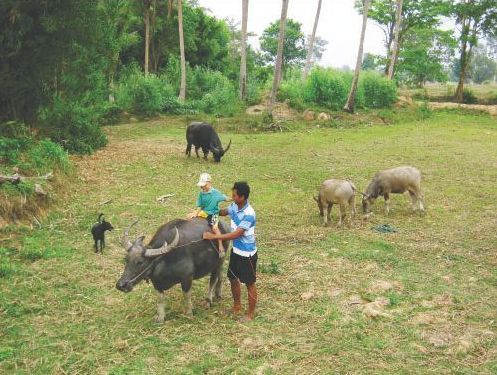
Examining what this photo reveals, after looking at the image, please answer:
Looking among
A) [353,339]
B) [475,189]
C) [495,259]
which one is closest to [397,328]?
[353,339]

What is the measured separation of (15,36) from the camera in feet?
40.8

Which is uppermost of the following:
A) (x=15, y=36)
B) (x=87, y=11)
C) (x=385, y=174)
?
(x=87, y=11)

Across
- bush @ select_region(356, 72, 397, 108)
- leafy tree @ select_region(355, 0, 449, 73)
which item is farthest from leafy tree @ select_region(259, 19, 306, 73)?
bush @ select_region(356, 72, 397, 108)

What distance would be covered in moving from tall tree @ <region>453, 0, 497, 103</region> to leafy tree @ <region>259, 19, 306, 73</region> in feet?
66.0

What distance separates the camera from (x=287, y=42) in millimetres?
52281

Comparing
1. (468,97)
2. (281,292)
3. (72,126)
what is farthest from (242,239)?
(468,97)

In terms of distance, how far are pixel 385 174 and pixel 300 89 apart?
18251 millimetres

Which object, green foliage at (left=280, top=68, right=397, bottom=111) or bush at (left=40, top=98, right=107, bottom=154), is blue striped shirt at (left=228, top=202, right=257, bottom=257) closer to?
bush at (left=40, top=98, right=107, bottom=154)

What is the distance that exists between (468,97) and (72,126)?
27.5 metres

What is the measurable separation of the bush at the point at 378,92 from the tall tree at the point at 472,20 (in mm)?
6486

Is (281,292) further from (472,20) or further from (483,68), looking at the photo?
(483,68)

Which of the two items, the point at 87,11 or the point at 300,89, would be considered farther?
the point at 300,89

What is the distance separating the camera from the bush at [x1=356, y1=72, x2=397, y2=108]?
96.6 ft

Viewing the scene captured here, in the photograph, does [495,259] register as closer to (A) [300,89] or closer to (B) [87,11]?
(B) [87,11]
